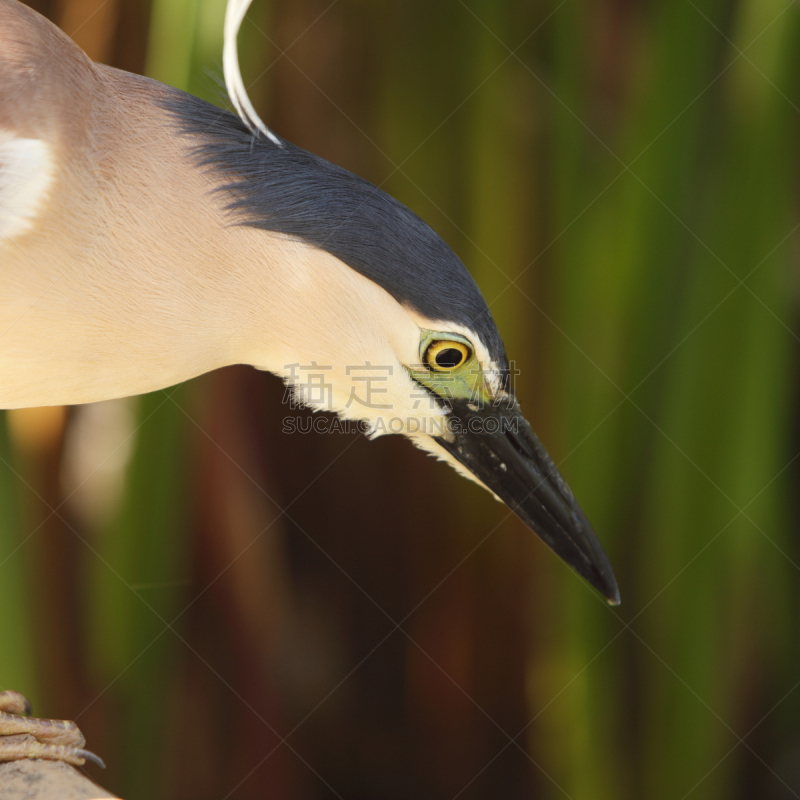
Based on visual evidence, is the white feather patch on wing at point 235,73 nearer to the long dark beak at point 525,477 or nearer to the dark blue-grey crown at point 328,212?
the dark blue-grey crown at point 328,212

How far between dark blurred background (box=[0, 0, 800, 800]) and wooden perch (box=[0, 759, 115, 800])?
0.41 m

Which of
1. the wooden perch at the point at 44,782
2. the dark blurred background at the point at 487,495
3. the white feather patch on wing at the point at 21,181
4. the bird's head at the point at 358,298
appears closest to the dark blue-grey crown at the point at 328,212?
the bird's head at the point at 358,298

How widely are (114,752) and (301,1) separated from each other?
4.70ft

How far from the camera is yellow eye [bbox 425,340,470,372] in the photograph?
3.42 feet

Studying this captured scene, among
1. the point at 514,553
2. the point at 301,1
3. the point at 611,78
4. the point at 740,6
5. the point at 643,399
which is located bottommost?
the point at 514,553

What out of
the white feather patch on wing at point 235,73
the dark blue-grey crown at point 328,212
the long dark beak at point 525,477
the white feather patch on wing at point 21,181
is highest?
the white feather patch on wing at point 235,73

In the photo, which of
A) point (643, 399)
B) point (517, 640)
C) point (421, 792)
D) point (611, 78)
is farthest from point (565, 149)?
point (421, 792)

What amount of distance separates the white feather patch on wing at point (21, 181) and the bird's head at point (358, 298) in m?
0.17

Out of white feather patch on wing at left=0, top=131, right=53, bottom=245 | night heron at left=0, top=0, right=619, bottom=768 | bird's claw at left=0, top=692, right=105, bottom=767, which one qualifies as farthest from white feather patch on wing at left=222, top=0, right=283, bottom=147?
bird's claw at left=0, top=692, right=105, bottom=767

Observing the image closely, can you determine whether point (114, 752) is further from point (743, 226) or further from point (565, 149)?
point (743, 226)

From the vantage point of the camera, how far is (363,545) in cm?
165

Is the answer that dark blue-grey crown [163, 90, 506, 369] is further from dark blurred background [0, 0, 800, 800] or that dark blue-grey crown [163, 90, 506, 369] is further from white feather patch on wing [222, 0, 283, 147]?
dark blurred background [0, 0, 800, 800]

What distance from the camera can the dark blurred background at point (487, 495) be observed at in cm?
140

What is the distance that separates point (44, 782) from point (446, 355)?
0.72m
